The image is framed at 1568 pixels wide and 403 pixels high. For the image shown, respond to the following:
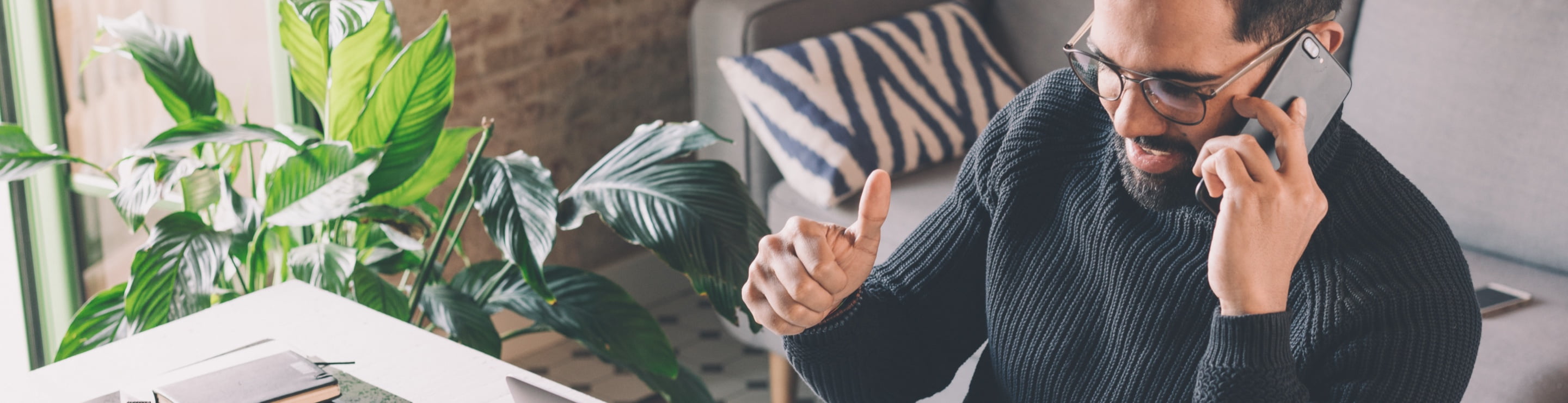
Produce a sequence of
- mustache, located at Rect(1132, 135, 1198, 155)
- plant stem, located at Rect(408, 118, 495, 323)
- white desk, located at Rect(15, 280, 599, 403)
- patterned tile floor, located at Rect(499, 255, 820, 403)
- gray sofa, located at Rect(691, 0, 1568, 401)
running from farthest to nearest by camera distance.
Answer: patterned tile floor, located at Rect(499, 255, 820, 403), gray sofa, located at Rect(691, 0, 1568, 401), plant stem, located at Rect(408, 118, 495, 323), white desk, located at Rect(15, 280, 599, 403), mustache, located at Rect(1132, 135, 1198, 155)

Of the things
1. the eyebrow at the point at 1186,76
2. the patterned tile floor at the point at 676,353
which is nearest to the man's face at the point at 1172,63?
the eyebrow at the point at 1186,76

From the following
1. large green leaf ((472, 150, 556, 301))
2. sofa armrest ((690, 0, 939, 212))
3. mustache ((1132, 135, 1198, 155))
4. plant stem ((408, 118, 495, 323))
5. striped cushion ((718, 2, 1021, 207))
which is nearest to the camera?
mustache ((1132, 135, 1198, 155))

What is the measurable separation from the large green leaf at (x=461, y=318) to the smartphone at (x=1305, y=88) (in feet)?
3.61

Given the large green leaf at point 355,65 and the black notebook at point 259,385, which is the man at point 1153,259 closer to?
the black notebook at point 259,385

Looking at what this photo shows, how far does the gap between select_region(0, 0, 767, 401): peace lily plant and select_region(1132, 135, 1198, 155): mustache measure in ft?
2.71

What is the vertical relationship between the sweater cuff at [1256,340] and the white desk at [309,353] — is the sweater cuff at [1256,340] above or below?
above

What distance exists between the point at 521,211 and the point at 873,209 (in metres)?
0.79

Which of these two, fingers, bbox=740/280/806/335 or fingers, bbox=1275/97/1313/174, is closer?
fingers, bbox=1275/97/1313/174

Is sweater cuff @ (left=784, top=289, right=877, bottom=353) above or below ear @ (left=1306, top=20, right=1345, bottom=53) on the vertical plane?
below

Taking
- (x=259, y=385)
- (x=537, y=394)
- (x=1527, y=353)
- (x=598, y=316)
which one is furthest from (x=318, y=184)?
(x=1527, y=353)

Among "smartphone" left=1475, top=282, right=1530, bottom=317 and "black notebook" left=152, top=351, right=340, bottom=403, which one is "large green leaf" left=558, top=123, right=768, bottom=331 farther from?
"smartphone" left=1475, top=282, right=1530, bottom=317

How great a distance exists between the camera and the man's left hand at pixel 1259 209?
0.79m

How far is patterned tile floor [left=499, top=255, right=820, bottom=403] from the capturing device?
254 centimetres

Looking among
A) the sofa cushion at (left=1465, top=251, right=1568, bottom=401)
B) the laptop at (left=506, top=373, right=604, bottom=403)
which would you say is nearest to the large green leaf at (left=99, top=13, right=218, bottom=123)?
the laptop at (left=506, top=373, right=604, bottom=403)
